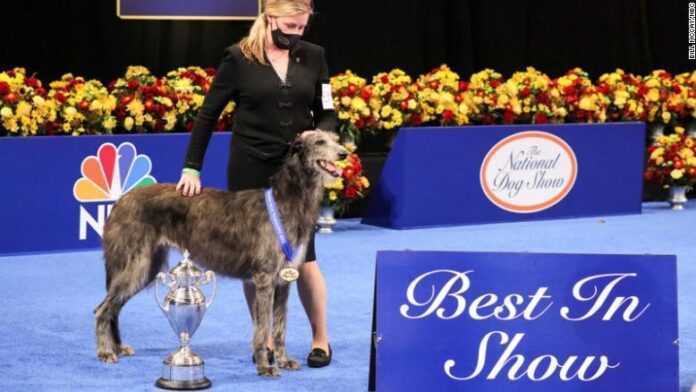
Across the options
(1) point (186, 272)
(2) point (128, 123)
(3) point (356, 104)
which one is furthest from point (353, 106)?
(1) point (186, 272)

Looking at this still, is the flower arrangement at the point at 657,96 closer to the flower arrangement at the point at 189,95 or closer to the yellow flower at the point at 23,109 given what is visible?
the flower arrangement at the point at 189,95

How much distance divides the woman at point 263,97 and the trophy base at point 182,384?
29.6 inches

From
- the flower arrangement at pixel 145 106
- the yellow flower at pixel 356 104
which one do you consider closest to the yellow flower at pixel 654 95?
the yellow flower at pixel 356 104

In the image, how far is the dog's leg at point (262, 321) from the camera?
18.3ft

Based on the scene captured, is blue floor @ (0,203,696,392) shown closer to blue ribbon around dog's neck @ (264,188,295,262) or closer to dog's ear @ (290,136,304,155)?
blue ribbon around dog's neck @ (264,188,295,262)

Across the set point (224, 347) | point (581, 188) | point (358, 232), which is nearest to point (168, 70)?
point (358, 232)

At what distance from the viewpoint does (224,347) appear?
6270 millimetres

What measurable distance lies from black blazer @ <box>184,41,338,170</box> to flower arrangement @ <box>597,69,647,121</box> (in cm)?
572

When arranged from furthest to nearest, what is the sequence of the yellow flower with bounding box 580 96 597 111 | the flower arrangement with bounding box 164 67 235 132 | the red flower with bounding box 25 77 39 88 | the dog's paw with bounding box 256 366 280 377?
the yellow flower with bounding box 580 96 597 111, the flower arrangement with bounding box 164 67 235 132, the red flower with bounding box 25 77 39 88, the dog's paw with bounding box 256 366 280 377

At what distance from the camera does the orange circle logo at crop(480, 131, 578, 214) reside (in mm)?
10234

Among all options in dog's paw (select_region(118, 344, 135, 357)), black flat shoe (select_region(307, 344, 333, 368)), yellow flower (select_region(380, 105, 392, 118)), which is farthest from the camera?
yellow flower (select_region(380, 105, 392, 118))

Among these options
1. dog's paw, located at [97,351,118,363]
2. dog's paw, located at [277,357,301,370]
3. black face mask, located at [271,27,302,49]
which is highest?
black face mask, located at [271,27,302,49]

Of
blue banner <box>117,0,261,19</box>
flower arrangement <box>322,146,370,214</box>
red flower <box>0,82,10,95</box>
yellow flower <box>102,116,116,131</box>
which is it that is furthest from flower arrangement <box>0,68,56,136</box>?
flower arrangement <box>322,146,370,214</box>

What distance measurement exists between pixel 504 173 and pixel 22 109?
138 inches
